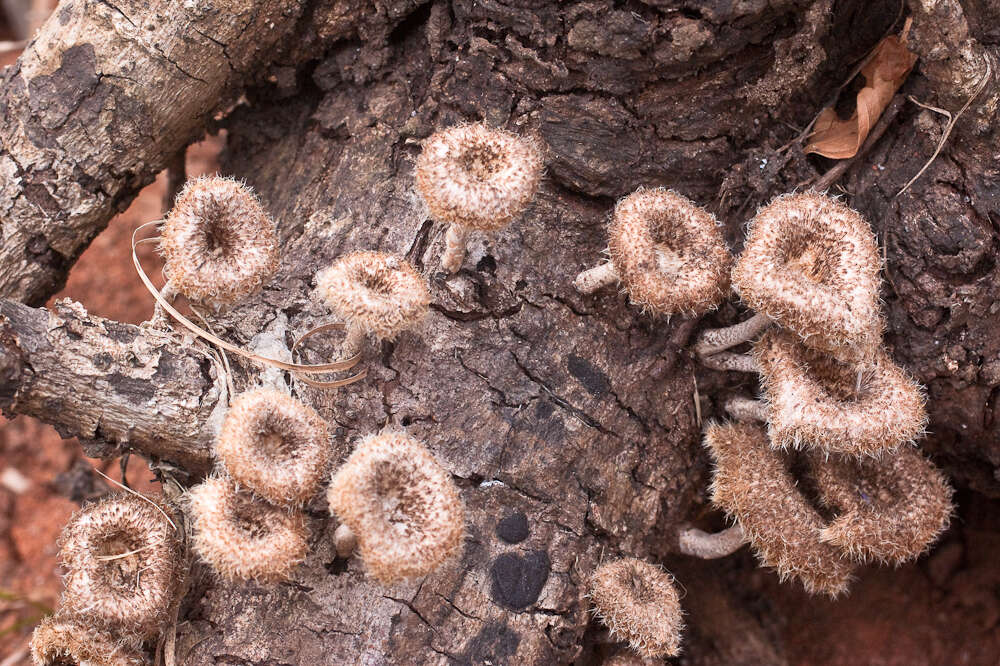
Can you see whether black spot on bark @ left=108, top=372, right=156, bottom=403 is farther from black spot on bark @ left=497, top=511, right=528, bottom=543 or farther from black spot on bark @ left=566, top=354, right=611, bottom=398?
black spot on bark @ left=566, top=354, right=611, bottom=398

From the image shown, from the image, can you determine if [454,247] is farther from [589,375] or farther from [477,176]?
[589,375]

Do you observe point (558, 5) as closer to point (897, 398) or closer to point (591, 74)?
point (591, 74)

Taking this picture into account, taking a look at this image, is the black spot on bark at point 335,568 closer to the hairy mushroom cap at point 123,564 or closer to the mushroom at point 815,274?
the hairy mushroom cap at point 123,564

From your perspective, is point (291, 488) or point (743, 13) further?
point (743, 13)

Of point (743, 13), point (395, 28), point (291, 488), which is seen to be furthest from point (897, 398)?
point (395, 28)

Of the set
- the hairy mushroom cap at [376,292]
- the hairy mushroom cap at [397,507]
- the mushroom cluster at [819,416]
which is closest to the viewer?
the hairy mushroom cap at [397,507]

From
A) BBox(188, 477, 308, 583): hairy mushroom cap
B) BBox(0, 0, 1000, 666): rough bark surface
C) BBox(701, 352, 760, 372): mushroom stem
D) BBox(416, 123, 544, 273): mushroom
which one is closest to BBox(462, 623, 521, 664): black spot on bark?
BBox(0, 0, 1000, 666): rough bark surface

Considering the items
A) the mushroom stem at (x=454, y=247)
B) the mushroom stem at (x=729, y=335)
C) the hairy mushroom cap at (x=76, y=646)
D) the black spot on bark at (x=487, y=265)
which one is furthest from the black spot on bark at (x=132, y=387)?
the mushroom stem at (x=729, y=335)
